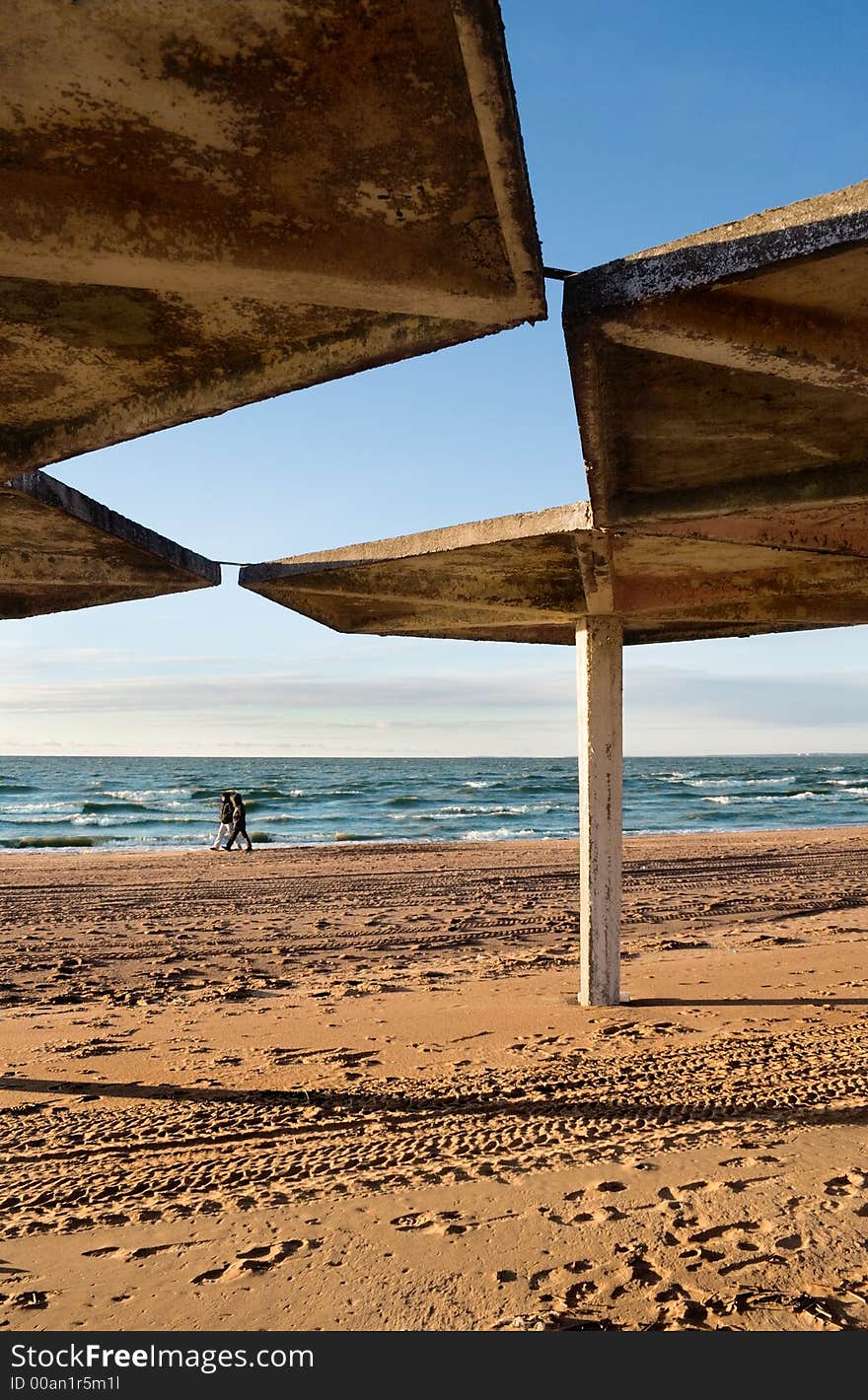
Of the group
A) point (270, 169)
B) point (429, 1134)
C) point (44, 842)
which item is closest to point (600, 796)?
point (429, 1134)

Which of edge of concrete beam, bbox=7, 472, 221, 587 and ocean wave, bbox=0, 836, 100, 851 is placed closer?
edge of concrete beam, bbox=7, 472, 221, 587

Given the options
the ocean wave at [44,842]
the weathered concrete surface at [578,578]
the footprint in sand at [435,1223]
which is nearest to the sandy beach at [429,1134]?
the footprint in sand at [435,1223]

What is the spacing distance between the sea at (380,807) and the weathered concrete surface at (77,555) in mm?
20432

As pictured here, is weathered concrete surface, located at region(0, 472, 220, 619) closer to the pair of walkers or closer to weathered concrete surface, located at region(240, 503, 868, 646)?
weathered concrete surface, located at region(240, 503, 868, 646)

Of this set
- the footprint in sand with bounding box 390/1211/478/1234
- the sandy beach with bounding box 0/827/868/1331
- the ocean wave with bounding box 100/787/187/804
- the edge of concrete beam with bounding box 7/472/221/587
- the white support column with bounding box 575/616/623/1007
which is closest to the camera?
the sandy beach with bounding box 0/827/868/1331

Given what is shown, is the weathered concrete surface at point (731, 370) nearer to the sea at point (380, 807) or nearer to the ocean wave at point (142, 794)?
the sea at point (380, 807)

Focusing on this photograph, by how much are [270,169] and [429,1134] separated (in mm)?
5098

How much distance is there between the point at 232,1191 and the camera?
16.3ft

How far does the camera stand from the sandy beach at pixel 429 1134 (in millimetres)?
3947

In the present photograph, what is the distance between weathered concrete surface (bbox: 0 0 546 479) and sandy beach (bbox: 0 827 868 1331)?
151 inches

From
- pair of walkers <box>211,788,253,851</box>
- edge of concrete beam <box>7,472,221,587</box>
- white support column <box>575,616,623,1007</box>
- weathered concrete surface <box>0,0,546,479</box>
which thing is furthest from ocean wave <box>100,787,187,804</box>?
weathered concrete surface <box>0,0,546,479</box>

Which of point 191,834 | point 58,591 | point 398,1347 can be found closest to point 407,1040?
point 398,1347

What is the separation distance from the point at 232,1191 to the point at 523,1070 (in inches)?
100

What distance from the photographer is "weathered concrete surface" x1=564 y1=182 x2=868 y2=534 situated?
301 cm
